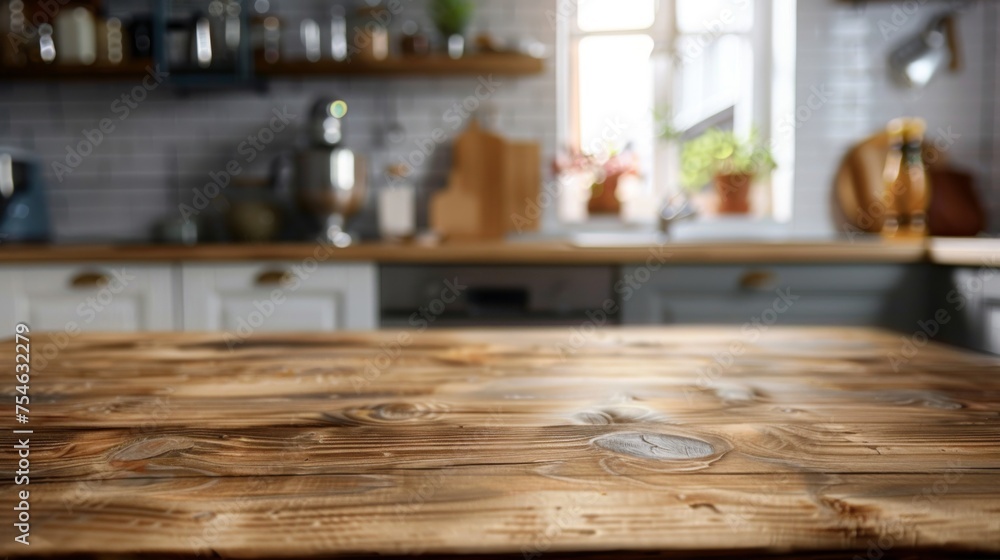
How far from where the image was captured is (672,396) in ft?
2.07

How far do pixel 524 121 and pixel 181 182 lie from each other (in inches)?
52.4

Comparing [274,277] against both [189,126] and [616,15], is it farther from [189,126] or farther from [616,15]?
[616,15]

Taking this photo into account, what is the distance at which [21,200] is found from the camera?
7.82 ft

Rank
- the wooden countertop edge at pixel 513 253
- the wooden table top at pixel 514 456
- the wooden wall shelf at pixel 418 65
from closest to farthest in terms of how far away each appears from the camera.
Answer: the wooden table top at pixel 514 456 → the wooden countertop edge at pixel 513 253 → the wooden wall shelf at pixel 418 65

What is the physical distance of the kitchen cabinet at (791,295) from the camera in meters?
2.02

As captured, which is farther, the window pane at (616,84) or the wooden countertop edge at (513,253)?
the window pane at (616,84)

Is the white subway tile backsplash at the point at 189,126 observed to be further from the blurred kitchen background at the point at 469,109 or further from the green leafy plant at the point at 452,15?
the green leafy plant at the point at 452,15

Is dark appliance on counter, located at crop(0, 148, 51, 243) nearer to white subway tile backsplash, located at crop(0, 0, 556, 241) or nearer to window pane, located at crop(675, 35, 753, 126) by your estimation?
white subway tile backsplash, located at crop(0, 0, 556, 241)

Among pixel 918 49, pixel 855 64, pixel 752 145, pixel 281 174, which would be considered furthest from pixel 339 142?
pixel 918 49

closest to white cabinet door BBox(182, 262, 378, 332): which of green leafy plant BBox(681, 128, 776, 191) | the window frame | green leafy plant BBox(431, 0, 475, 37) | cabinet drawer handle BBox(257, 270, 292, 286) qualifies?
cabinet drawer handle BBox(257, 270, 292, 286)

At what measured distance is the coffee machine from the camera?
91.5 inches

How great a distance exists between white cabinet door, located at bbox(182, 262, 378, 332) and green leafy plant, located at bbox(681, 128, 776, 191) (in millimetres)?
1325
